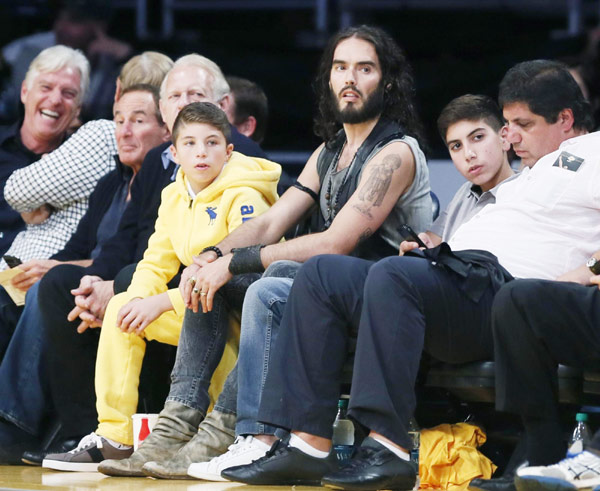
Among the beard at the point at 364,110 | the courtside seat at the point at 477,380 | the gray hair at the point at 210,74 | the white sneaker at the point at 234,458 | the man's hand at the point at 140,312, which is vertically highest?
Answer: the gray hair at the point at 210,74

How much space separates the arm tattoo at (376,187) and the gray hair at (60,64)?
1.89 metres

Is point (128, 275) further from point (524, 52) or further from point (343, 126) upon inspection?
point (524, 52)

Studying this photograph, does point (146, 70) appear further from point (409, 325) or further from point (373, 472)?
point (373, 472)

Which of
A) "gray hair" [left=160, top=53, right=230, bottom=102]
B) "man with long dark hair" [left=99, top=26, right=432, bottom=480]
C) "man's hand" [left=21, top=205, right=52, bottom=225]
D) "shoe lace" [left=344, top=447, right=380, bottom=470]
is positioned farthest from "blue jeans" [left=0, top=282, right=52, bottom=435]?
"shoe lace" [left=344, top=447, right=380, bottom=470]

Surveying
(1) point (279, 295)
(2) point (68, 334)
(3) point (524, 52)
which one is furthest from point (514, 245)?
(3) point (524, 52)

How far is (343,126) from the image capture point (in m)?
3.71

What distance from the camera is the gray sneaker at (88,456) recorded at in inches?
137

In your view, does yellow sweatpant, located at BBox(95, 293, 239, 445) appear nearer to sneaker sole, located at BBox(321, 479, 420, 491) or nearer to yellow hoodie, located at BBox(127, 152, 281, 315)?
yellow hoodie, located at BBox(127, 152, 281, 315)

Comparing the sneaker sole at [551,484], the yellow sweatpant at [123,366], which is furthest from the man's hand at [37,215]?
the sneaker sole at [551,484]

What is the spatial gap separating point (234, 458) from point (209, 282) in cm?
52

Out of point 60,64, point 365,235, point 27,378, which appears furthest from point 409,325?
point 60,64

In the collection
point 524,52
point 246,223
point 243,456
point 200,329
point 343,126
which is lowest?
point 243,456

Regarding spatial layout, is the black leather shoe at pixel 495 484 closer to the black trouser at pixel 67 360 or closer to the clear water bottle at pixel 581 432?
the clear water bottle at pixel 581 432

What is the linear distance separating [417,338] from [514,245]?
43 cm
